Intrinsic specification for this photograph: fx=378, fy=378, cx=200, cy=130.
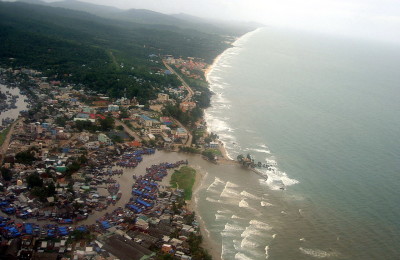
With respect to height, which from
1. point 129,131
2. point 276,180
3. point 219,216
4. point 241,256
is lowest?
point 241,256

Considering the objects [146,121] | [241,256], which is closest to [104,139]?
[146,121]

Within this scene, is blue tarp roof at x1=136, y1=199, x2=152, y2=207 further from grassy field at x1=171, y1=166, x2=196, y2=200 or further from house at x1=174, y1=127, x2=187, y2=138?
house at x1=174, y1=127, x2=187, y2=138

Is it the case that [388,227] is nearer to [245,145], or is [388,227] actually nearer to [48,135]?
[245,145]

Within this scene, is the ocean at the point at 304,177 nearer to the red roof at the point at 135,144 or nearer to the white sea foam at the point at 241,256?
the white sea foam at the point at 241,256

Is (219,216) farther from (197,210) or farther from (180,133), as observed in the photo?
(180,133)

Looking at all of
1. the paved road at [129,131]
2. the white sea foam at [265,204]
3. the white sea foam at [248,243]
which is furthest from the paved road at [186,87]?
the white sea foam at [248,243]

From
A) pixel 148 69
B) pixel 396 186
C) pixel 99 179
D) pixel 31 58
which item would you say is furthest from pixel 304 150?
pixel 31 58

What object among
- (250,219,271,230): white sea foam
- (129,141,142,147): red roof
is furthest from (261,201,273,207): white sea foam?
(129,141,142,147): red roof
